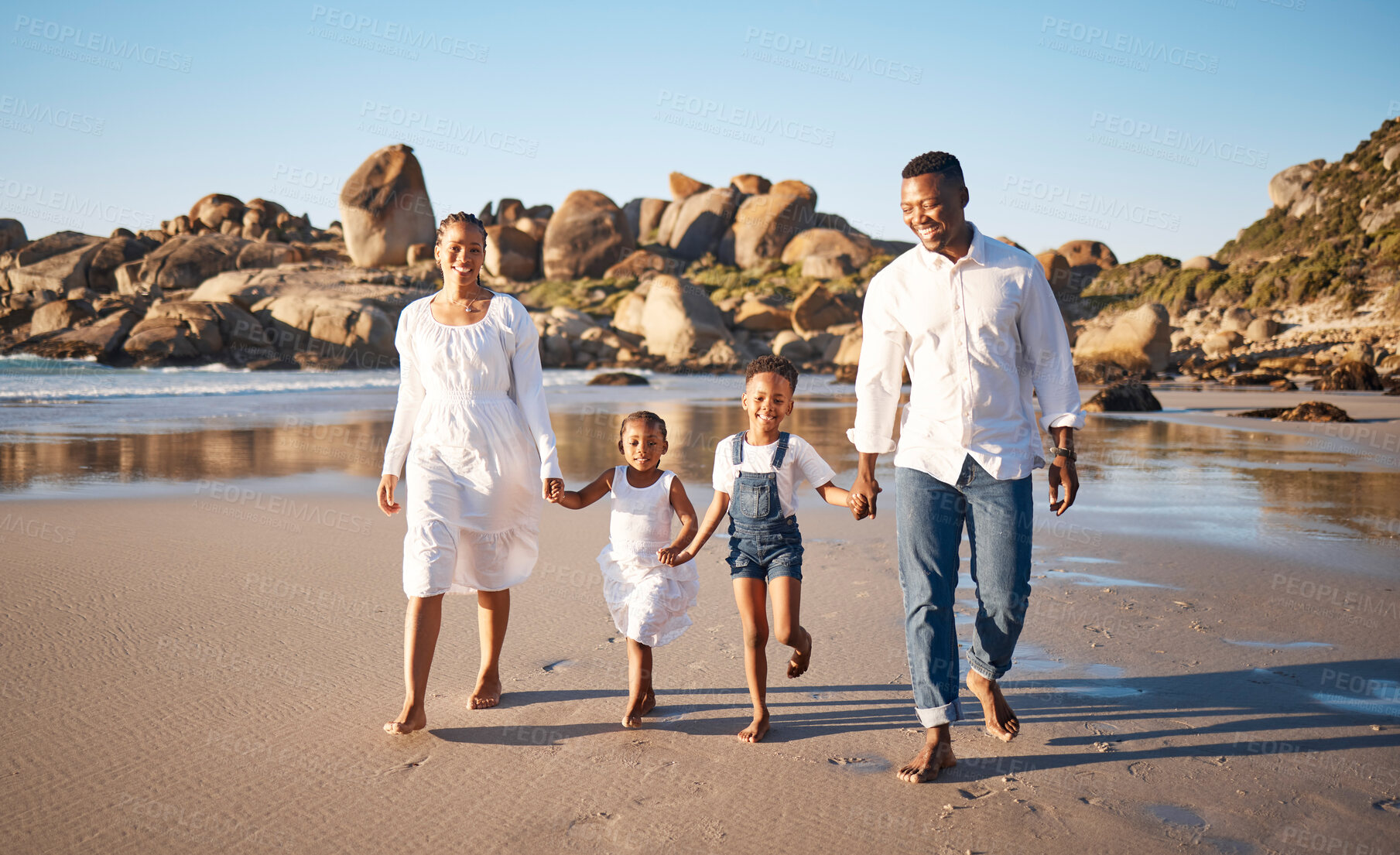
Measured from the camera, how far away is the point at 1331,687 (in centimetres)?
369

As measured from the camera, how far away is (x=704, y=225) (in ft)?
243

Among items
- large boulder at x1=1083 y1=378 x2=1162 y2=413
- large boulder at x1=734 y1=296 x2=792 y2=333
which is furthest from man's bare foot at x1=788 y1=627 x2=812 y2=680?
large boulder at x1=734 y1=296 x2=792 y2=333

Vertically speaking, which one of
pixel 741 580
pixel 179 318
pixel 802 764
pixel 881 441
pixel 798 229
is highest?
pixel 798 229

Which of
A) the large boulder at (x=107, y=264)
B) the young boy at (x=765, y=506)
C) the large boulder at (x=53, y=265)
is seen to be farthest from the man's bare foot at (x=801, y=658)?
the large boulder at (x=107, y=264)

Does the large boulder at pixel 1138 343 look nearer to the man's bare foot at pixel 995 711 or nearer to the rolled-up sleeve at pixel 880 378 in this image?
the man's bare foot at pixel 995 711

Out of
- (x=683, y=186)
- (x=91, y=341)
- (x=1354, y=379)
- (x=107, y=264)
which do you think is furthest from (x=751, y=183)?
(x=1354, y=379)

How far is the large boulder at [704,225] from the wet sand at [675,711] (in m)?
69.3

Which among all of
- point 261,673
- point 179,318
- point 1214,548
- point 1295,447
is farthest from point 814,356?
point 261,673

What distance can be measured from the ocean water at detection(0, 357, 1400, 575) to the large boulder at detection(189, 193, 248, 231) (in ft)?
221

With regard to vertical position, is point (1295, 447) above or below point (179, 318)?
below

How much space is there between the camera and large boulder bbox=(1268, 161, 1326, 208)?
64625 millimetres

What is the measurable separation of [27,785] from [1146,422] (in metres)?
16.2

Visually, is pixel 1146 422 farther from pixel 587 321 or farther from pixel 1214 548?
pixel 587 321

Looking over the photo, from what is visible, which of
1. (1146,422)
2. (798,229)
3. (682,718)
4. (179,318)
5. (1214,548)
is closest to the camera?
(682,718)
